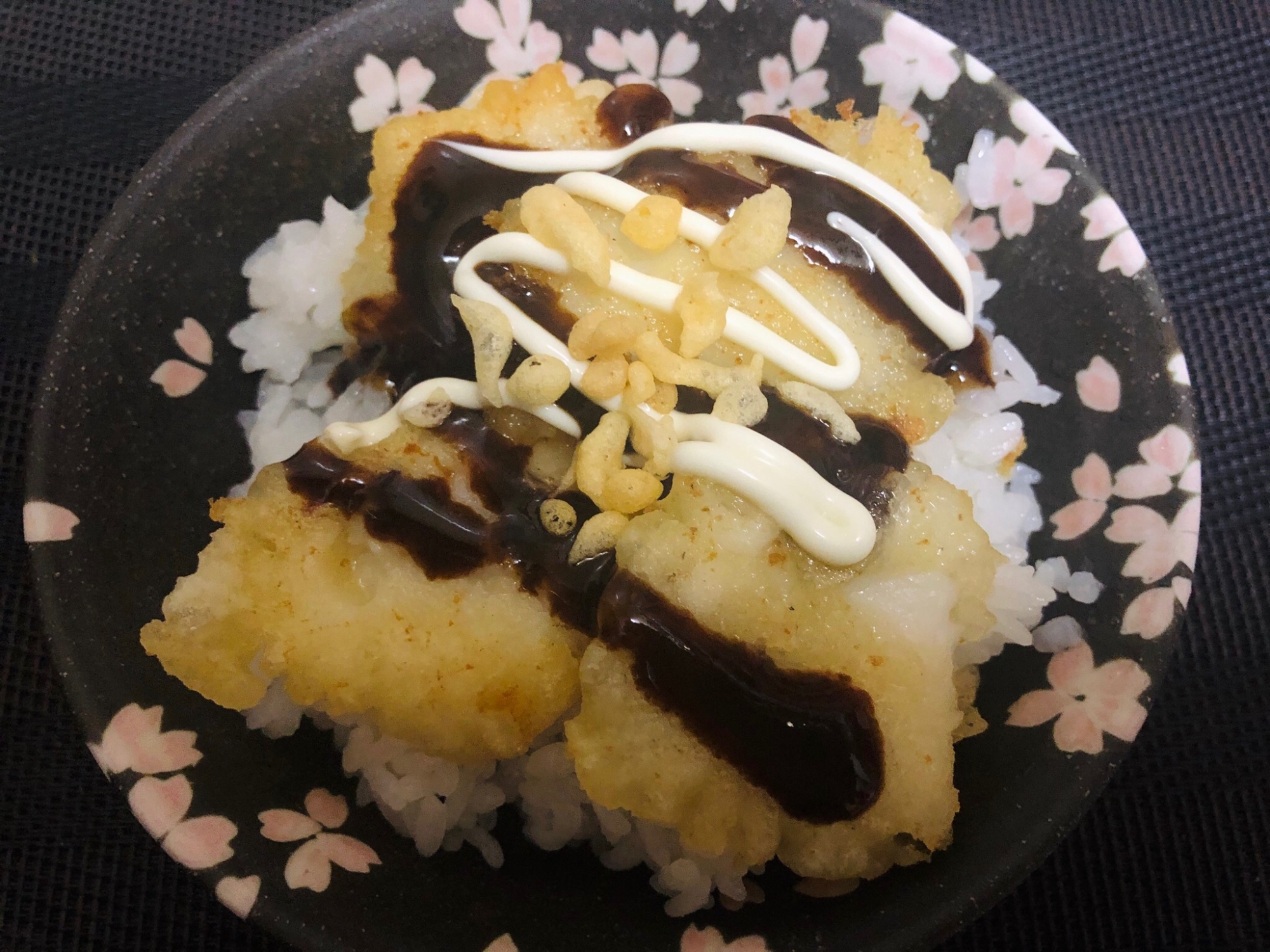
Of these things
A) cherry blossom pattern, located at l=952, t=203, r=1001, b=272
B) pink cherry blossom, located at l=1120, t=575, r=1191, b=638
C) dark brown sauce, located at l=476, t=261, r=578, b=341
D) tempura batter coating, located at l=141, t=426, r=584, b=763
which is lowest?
tempura batter coating, located at l=141, t=426, r=584, b=763

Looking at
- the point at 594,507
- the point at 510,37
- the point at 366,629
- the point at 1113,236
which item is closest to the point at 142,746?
the point at 366,629

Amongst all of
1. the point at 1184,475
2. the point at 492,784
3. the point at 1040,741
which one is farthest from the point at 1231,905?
the point at 492,784

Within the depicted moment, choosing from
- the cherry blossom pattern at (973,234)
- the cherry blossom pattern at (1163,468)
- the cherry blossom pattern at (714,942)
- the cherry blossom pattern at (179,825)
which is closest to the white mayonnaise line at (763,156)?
the cherry blossom pattern at (973,234)

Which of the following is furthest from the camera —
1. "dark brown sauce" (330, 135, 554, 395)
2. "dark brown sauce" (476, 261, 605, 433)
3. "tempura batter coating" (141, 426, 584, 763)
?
"dark brown sauce" (330, 135, 554, 395)

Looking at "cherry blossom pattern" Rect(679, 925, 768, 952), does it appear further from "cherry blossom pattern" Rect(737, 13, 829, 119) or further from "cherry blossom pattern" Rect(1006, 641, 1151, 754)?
"cherry blossom pattern" Rect(737, 13, 829, 119)

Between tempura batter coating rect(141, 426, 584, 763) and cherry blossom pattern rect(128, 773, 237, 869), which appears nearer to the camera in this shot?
cherry blossom pattern rect(128, 773, 237, 869)

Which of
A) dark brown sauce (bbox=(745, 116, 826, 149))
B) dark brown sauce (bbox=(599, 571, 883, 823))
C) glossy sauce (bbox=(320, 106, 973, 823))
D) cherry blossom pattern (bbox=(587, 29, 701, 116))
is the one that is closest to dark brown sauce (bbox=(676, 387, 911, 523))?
glossy sauce (bbox=(320, 106, 973, 823))
